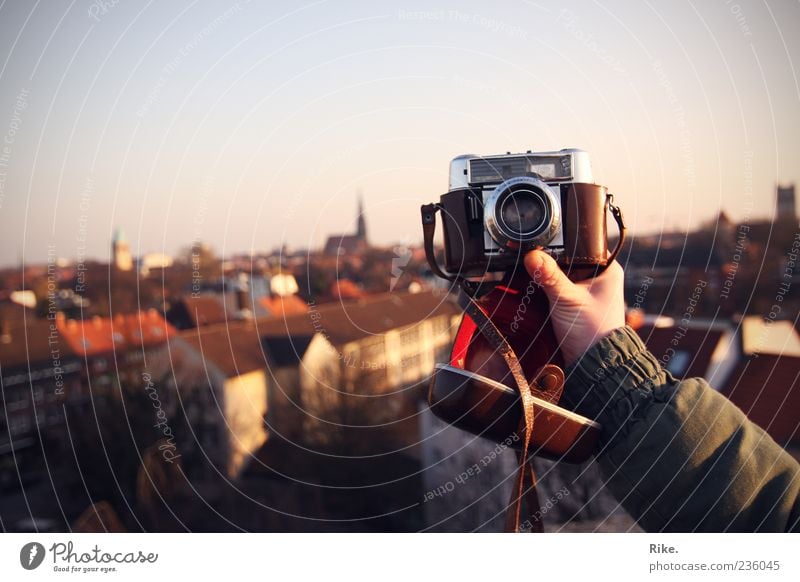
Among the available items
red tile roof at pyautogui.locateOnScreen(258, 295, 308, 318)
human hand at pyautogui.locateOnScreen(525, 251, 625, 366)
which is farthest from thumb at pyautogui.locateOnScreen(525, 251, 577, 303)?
red tile roof at pyautogui.locateOnScreen(258, 295, 308, 318)

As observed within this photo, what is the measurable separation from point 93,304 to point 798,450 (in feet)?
26.4

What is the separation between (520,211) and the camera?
71 centimetres

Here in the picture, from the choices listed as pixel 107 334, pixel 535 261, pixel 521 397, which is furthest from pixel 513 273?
pixel 107 334

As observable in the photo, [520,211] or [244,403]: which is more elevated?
[520,211]

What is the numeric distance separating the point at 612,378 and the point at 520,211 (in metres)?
0.19

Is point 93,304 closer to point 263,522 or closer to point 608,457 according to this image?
point 263,522

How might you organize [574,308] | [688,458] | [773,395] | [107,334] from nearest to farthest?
[688,458]
[574,308]
[773,395]
[107,334]

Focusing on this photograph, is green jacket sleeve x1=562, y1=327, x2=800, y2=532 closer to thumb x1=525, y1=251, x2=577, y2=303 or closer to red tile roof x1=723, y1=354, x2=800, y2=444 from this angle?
thumb x1=525, y1=251, x2=577, y2=303

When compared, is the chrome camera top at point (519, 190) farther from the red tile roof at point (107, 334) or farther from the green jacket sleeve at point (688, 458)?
the red tile roof at point (107, 334)

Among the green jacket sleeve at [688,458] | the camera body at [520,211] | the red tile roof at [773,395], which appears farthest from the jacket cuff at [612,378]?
the red tile roof at [773,395]

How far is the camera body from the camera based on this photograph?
2.29 feet

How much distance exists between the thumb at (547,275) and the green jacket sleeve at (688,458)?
0.10m

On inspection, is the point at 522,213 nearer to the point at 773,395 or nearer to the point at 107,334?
the point at 773,395
